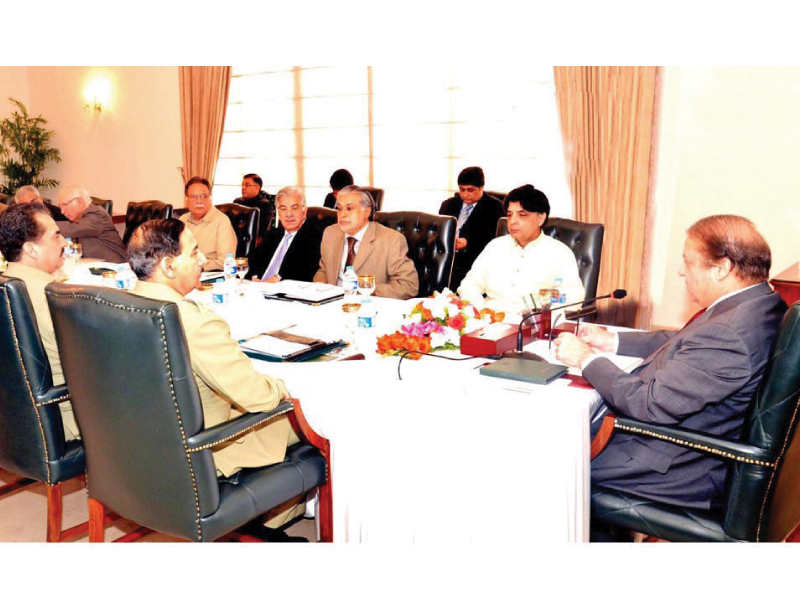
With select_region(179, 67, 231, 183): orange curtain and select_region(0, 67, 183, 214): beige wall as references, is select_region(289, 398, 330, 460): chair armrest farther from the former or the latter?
select_region(0, 67, 183, 214): beige wall

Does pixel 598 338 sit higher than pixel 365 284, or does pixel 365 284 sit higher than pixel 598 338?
pixel 365 284

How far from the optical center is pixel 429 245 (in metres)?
3.99

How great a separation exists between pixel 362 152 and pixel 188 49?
19.6ft

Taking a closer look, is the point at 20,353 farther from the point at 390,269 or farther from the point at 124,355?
the point at 390,269

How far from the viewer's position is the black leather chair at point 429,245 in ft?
12.9

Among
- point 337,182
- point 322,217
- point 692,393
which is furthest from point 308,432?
point 337,182

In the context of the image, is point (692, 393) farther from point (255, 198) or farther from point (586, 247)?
point (255, 198)

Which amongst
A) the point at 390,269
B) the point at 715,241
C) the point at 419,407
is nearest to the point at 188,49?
the point at 419,407

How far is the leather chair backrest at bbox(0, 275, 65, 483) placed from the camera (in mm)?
2244

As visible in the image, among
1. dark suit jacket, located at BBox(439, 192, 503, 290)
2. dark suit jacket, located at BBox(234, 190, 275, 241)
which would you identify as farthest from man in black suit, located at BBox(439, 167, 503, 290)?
dark suit jacket, located at BBox(234, 190, 275, 241)

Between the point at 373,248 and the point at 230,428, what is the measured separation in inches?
77.9

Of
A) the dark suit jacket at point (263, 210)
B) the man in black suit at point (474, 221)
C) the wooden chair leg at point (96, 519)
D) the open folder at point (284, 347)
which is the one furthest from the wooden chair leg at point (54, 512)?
the dark suit jacket at point (263, 210)

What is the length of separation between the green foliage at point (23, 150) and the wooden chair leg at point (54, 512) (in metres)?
8.04

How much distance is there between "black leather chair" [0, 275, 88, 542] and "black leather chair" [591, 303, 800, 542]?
1825 millimetres
